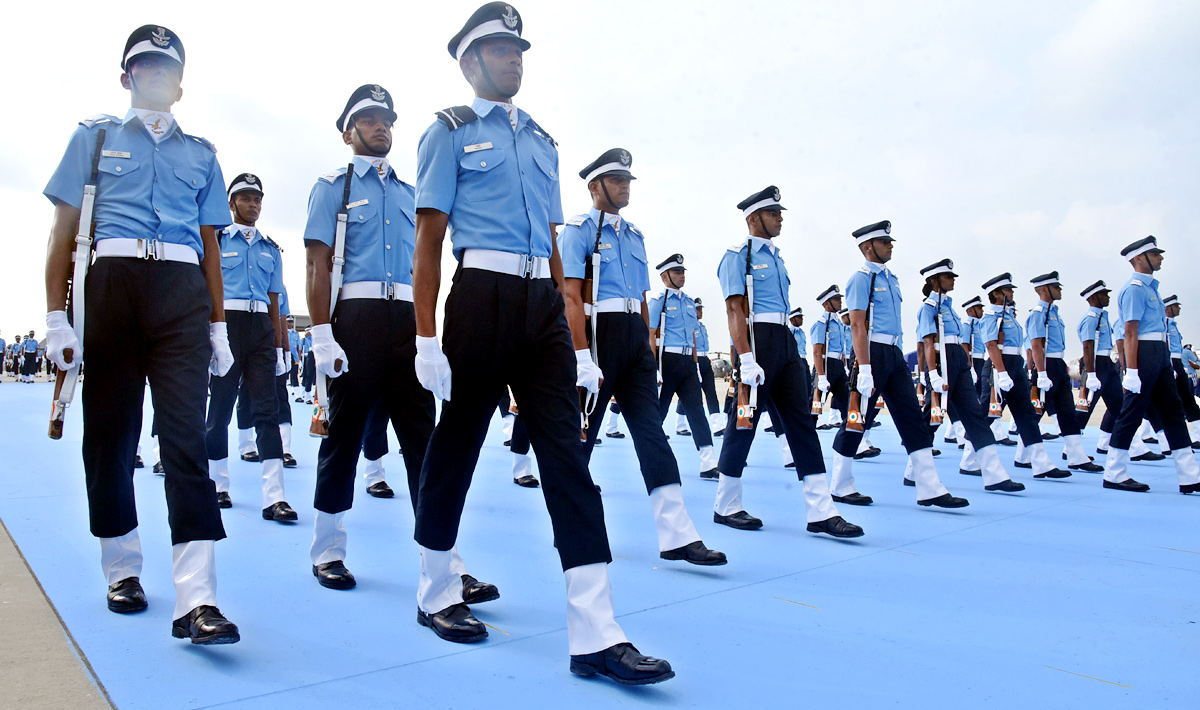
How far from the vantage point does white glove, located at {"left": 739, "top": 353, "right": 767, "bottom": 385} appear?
15.7 ft

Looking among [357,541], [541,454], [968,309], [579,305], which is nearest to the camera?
[541,454]

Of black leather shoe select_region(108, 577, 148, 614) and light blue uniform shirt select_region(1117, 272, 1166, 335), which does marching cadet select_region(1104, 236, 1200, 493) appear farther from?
black leather shoe select_region(108, 577, 148, 614)

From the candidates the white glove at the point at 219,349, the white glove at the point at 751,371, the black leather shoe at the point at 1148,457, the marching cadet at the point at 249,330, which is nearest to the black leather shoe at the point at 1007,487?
the white glove at the point at 751,371

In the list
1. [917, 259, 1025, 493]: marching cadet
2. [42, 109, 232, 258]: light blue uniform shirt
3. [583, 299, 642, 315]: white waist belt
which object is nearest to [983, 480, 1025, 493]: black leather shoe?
[917, 259, 1025, 493]: marching cadet

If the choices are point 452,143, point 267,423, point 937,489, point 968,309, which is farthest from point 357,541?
point 968,309

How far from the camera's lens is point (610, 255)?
466 cm

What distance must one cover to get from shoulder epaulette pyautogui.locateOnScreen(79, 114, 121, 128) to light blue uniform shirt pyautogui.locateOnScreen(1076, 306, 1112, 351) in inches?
365

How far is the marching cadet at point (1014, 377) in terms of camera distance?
7637 mm

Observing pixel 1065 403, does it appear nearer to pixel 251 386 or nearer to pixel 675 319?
pixel 675 319

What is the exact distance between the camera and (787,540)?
457cm

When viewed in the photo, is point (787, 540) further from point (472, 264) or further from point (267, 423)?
point (267, 423)

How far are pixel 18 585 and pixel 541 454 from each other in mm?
2494

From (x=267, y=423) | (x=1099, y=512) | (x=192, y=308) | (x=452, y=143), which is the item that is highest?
(x=452, y=143)

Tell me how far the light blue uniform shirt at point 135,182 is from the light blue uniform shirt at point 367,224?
62cm
